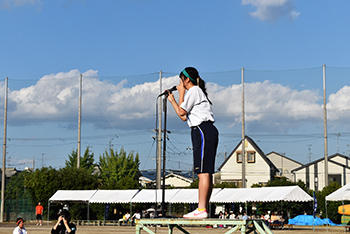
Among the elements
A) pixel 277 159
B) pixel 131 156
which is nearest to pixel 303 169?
pixel 277 159

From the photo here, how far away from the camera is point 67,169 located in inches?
2117

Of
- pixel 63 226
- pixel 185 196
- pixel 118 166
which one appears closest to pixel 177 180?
pixel 118 166

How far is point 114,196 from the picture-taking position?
42375 mm

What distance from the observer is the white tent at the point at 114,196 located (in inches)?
1640

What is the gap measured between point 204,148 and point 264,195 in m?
29.8

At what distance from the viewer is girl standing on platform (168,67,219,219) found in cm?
661

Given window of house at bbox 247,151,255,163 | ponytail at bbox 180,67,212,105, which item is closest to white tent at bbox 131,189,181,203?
ponytail at bbox 180,67,212,105

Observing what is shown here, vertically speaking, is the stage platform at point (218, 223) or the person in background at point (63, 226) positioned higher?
the stage platform at point (218, 223)

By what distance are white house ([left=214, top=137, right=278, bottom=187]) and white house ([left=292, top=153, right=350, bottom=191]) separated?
4214mm

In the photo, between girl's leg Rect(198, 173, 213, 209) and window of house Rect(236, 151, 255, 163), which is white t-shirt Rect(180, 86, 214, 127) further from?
window of house Rect(236, 151, 255, 163)

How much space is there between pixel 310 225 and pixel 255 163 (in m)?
30.2

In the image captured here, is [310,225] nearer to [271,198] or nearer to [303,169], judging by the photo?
[271,198]

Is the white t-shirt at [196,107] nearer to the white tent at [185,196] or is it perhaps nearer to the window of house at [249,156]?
the white tent at [185,196]

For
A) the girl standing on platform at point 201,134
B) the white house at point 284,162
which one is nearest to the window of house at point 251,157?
the white house at point 284,162
